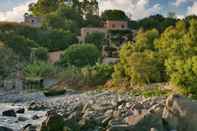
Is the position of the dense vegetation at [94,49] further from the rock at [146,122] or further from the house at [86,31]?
the rock at [146,122]

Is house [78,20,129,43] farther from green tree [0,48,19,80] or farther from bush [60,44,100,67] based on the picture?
green tree [0,48,19,80]

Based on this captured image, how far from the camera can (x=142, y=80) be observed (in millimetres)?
52781

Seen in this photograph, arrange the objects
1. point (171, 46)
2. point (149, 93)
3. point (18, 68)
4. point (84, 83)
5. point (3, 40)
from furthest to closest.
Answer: point (3, 40)
point (18, 68)
point (84, 83)
point (171, 46)
point (149, 93)

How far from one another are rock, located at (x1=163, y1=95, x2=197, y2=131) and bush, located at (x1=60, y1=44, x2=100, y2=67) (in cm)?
5250

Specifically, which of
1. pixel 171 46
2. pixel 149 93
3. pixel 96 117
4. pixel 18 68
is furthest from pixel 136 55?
pixel 96 117

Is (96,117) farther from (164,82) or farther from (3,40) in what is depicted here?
(3,40)

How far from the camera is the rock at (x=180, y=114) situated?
62.7 ft

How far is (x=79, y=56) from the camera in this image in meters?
73.2

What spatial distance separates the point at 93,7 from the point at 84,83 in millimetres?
44497

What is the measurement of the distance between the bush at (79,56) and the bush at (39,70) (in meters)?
3.89

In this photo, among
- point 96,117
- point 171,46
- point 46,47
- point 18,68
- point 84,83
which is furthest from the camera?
point 46,47

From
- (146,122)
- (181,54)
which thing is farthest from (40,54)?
(146,122)

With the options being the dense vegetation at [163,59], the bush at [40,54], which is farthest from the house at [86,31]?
the dense vegetation at [163,59]

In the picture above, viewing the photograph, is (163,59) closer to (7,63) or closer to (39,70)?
(39,70)
